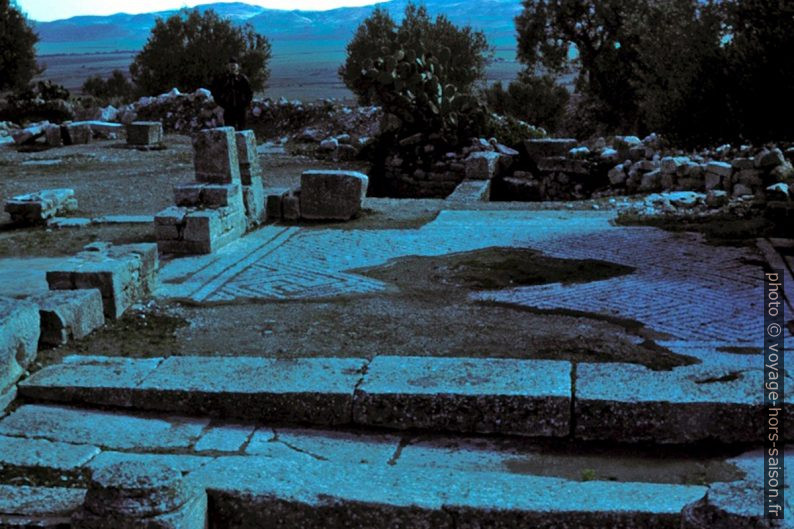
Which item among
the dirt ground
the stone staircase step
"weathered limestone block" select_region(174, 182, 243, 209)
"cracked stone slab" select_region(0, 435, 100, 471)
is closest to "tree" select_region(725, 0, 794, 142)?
the dirt ground

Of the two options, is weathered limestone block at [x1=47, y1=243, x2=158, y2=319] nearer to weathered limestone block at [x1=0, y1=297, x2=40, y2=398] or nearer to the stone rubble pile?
weathered limestone block at [x1=0, y1=297, x2=40, y2=398]

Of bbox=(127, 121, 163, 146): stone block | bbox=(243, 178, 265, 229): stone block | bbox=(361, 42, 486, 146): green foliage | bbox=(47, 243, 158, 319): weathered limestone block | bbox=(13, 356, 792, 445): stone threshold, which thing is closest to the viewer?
bbox=(13, 356, 792, 445): stone threshold

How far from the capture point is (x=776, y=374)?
5.46 meters

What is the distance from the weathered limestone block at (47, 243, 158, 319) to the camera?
728cm

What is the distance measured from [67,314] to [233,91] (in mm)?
13890

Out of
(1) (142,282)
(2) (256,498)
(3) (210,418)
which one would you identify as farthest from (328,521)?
(1) (142,282)

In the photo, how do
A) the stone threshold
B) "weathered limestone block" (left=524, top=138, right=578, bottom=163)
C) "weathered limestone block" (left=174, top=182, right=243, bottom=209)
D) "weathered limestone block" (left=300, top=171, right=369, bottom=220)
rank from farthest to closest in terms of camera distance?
"weathered limestone block" (left=524, top=138, right=578, bottom=163) → "weathered limestone block" (left=300, top=171, right=369, bottom=220) → "weathered limestone block" (left=174, top=182, right=243, bottom=209) → the stone threshold

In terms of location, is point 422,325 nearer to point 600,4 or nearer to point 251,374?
point 251,374

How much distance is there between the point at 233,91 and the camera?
1991cm

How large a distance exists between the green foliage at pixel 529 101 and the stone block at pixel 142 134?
1204cm

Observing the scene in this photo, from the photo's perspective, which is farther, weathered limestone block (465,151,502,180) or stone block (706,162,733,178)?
weathered limestone block (465,151,502,180)

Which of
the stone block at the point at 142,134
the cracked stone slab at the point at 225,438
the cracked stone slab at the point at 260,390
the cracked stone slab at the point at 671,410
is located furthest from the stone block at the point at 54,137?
the cracked stone slab at the point at 671,410

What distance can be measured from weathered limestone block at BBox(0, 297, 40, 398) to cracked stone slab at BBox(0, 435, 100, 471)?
568mm

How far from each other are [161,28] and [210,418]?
27.0 meters
